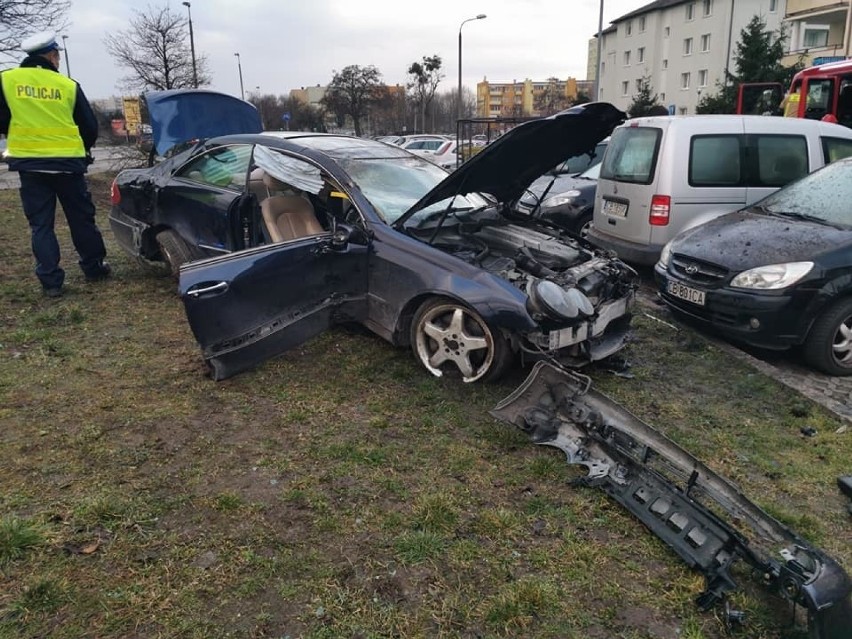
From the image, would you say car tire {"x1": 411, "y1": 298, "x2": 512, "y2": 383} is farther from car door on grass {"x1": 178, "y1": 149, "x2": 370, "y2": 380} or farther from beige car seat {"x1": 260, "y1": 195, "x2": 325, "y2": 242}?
beige car seat {"x1": 260, "y1": 195, "x2": 325, "y2": 242}

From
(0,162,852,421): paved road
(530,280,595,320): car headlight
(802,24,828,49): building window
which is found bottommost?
(0,162,852,421): paved road

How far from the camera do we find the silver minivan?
6707 millimetres

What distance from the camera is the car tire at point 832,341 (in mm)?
4629

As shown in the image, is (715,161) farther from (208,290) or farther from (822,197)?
(208,290)

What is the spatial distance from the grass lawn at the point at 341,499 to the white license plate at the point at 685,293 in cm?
53

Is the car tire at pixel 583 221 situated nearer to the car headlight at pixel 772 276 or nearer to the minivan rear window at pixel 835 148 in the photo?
the minivan rear window at pixel 835 148

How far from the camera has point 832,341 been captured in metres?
4.66

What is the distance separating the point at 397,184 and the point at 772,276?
9.42 ft

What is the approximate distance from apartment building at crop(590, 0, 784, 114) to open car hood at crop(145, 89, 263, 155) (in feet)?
129

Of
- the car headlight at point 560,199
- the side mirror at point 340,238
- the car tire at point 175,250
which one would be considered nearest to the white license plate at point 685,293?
the side mirror at point 340,238

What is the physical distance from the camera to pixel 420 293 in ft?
13.8

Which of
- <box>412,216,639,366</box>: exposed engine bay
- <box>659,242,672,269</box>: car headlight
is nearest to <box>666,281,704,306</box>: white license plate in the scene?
<box>659,242,672,269</box>: car headlight

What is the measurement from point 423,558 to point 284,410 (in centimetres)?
159

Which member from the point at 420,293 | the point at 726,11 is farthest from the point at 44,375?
the point at 726,11
